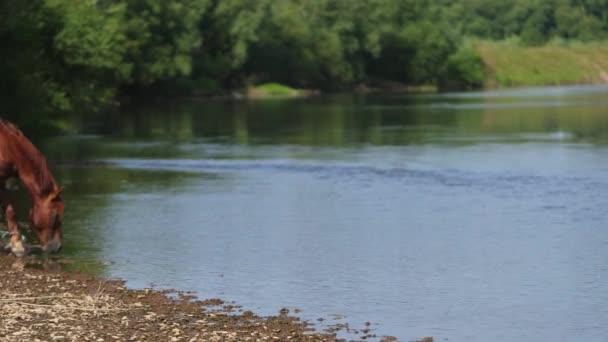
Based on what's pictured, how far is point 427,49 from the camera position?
14050 cm

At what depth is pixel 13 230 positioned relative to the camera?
19.6 meters

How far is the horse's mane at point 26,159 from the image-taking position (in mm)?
19047

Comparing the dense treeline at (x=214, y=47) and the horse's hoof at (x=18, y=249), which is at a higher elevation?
the dense treeline at (x=214, y=47)

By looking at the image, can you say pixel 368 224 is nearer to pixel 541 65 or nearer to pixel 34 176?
pixel 34 176

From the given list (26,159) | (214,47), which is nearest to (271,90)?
(214,47)

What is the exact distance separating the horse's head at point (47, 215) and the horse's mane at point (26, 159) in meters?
0.12

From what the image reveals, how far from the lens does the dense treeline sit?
47.7m

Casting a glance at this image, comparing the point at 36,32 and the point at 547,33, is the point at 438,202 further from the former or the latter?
the point at 547,33

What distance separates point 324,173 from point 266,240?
13459 millimetres

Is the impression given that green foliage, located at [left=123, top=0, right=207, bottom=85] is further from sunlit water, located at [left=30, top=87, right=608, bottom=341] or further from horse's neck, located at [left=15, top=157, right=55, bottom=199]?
horse's neck, located at [left=15, top=157, right=55, bottom=199]

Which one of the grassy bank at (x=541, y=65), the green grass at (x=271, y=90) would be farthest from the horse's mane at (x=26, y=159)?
the grassy bank at (x=541, y=65)

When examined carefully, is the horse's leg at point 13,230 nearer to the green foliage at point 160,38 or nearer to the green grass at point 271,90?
the green foliage at point 160,38

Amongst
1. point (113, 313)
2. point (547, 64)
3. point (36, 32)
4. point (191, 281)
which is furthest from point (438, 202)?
point (547, 64)

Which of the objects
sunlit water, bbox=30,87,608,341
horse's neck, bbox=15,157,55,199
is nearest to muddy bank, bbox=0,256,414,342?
sunlit water, bbox=30,87,608,341
